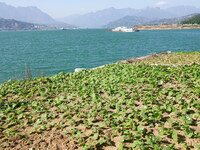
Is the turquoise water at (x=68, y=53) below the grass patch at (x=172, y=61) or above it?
below

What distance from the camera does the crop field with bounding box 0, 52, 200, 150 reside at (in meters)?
5.72

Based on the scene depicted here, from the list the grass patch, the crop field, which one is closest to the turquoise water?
the crop field

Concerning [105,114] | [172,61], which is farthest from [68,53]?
[105,114]

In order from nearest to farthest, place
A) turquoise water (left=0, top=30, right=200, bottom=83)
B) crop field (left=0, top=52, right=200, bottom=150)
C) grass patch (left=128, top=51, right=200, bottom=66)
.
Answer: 1. crop field (left=0, top=52, right=200, bottom=150)
2. grass patch (left=128, top=51, right=200, bottom=66)
3. turquoise water (left=0, top=30, right=200, bottom=83)

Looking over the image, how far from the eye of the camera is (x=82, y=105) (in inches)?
326

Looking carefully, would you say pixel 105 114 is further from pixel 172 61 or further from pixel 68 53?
pixel 68 53

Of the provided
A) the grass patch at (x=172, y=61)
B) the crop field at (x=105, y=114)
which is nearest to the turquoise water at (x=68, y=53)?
the crop field at (x=105, y=114)

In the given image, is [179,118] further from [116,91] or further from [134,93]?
[116,91]

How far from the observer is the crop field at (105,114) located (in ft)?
18.8

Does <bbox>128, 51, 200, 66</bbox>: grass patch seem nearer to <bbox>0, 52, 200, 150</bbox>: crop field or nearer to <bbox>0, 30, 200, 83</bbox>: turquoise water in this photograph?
<bbox>0, 52, 200, 150</bbox>: crop field

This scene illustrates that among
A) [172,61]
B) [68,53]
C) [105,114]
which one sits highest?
[172,61]

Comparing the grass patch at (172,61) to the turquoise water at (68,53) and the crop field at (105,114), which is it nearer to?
the crop field at (105,114)

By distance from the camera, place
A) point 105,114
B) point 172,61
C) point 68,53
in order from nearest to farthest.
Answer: point 105,114 < point 172,61 < point 68,53

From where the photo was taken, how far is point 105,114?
286 inches
